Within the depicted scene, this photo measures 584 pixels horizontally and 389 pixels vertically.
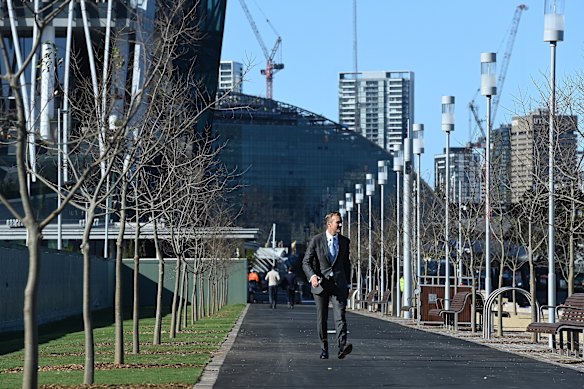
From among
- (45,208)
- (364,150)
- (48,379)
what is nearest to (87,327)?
(48,379)

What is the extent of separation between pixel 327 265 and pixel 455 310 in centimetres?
1428

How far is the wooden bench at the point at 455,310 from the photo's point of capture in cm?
3027

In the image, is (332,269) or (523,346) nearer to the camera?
(332,269)

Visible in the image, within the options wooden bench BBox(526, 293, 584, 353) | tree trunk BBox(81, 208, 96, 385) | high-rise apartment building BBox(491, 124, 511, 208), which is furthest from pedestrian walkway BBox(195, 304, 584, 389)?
high-rise apartment building BBox(491, 124, 511, 208)

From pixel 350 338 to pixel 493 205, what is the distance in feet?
31.8

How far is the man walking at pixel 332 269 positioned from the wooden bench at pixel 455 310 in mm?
13670

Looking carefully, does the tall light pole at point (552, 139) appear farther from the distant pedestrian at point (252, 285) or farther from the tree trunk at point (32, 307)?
the distant pedestrian at point (252, 285)

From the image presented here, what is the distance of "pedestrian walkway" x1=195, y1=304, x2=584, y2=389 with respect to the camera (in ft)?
45.9

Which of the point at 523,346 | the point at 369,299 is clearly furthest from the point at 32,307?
the point at 369,299

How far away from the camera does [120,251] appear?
57.5 ft

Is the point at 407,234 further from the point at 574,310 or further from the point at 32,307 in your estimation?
the point at 32,307

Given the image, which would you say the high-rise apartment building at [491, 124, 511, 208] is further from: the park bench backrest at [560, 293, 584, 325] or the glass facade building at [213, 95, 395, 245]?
the glass facade building at [213, 95, 395, 245]

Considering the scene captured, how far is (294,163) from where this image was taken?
171 metres

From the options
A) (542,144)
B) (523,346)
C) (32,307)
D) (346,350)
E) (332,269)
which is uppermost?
(542,144)
